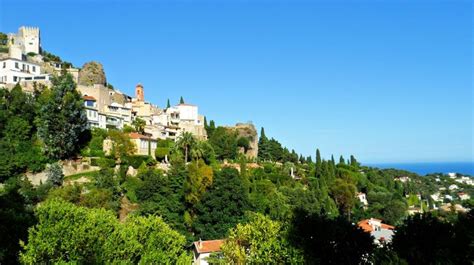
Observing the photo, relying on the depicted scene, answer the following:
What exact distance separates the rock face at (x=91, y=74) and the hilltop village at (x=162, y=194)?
281 mm

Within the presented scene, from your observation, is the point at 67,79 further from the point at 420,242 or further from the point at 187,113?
the point at 420,242

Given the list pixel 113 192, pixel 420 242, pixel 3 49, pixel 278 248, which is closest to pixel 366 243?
pixel 420 242

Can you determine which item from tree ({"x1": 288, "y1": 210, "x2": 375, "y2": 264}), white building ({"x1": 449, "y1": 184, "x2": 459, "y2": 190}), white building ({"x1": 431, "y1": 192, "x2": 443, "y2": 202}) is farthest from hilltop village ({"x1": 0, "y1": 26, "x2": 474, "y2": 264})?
white building ({"x1": 449, "y1": 184, "x2": 459, "y2": 190})

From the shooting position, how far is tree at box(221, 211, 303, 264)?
26.5m

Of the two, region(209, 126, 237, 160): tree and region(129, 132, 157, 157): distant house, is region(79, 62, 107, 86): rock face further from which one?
region(209, 126, 237, 160): tree

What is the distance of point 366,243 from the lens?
26984 millimetres

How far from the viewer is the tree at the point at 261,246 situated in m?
26.5

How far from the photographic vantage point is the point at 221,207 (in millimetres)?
49938

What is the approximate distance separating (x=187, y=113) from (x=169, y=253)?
63513mm

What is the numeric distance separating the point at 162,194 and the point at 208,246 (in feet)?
33.9

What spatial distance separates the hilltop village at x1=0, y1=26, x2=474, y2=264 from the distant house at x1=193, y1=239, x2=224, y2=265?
20 cm

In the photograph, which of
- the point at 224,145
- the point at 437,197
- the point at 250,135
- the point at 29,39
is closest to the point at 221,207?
the point at 224,145

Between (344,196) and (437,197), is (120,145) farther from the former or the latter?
(437,197)

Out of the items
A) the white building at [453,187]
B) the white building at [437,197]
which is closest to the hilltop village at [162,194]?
the white building at [437,197]
